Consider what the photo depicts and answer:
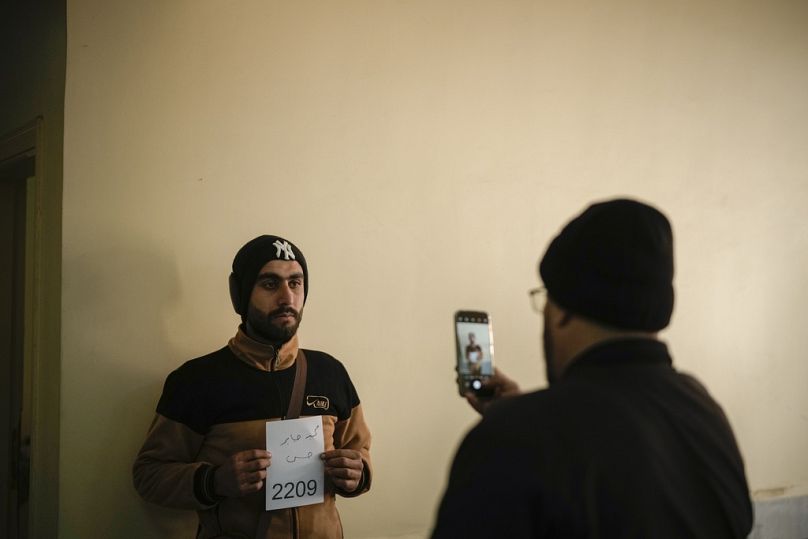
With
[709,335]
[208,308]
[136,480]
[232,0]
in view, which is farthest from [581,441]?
[709,335]

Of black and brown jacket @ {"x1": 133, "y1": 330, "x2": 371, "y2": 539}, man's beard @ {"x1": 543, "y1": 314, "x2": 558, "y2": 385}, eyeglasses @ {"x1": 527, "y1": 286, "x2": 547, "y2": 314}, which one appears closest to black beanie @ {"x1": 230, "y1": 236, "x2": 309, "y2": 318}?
black and brown jacket @ {"x1": 133, "y1": 330, "x2": 371, "y2": 539}

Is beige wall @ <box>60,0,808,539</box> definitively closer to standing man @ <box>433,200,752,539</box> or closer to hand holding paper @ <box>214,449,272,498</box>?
hand holding paper @ <box>214,449,272,498</box>

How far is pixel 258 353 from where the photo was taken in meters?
2.43

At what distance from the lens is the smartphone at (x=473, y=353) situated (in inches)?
70.8

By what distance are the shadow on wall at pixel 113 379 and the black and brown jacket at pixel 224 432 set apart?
226mm

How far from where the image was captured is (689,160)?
3.94 metres

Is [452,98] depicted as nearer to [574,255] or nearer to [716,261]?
[716,261]

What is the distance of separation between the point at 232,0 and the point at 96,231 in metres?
1.00

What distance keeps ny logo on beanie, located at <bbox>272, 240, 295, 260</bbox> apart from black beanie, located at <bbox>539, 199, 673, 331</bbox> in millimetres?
1210

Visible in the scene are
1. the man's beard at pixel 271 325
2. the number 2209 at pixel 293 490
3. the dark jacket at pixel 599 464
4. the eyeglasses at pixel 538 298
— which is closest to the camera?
the dark jacket at pixel 599 464

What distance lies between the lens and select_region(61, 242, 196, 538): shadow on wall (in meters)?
2.46

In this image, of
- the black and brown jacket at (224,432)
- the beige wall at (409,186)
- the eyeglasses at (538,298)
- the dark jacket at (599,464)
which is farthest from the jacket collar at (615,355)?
the beige wall at (409,186)

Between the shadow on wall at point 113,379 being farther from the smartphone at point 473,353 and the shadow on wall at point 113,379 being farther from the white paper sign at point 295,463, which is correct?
the smartphone at point 473,353

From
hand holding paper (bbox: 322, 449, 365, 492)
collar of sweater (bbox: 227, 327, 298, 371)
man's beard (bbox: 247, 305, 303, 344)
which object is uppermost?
man's beard (bbox: 247, 305, 303, 344)
